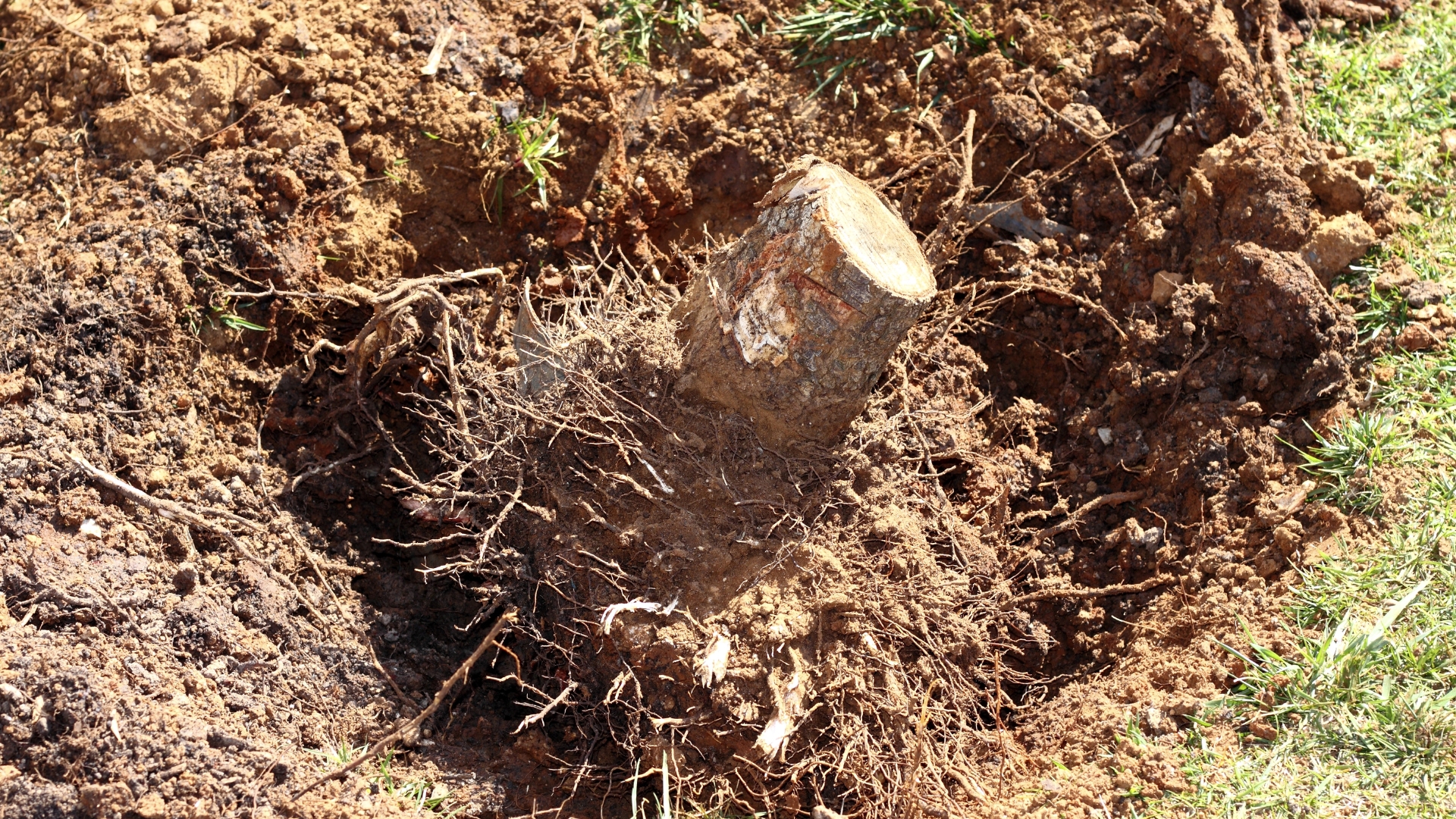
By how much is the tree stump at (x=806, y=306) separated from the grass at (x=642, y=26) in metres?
1.04

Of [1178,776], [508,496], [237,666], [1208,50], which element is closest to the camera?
[1178,776]

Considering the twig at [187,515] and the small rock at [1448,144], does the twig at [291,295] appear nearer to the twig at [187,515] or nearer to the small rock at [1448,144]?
the twig at [187,515]

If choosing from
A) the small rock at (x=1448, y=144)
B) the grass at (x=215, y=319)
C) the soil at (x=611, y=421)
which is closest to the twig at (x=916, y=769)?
the soil at (x=611, y=421)

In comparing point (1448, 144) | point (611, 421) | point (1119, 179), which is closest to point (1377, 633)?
point (1119, 179)

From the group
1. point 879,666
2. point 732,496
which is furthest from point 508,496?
point 879,666

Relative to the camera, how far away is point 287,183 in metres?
2.83

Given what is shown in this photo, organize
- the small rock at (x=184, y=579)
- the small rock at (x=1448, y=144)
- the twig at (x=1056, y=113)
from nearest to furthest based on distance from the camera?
the small rock at (x=184, y=579), the small rock at (x=1448, y=144), the twig at (x=1056, y=113)

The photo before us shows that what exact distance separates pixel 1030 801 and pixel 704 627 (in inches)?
31.8

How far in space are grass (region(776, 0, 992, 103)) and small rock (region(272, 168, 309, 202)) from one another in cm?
151

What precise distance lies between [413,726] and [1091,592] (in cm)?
170

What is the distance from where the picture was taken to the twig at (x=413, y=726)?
7.14 ft

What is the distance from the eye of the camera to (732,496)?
7.93 feet

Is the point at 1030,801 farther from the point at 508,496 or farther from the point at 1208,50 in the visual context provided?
the point at 1208,50

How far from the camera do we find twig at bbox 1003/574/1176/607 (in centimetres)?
254
